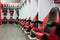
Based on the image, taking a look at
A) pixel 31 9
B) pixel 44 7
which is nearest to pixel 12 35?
pixel 44 7

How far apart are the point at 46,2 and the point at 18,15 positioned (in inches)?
325

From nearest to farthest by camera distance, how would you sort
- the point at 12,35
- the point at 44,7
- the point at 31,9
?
the point at 44,7, the point at 12,35, the point at 31,9

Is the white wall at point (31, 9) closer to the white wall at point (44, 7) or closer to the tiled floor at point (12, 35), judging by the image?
the tiled floor at point (12, 35)

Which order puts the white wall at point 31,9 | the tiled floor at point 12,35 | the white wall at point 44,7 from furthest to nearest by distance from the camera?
the white wall at point 31,9 → the white wall at point 44,7 → the tiled floor at point 12,35

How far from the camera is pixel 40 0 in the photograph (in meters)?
6.79

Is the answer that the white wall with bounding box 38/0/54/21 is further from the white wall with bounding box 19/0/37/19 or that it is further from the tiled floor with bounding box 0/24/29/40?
the white wall with bounding box 19/0/37/19

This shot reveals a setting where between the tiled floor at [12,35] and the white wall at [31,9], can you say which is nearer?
the tiled floor at [12,35]

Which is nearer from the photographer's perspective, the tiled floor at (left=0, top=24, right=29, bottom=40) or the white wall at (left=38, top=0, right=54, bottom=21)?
the tiled floor at (left=0, top=24, right=29, bottom=40)

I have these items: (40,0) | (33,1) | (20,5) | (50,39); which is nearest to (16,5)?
(20,5)

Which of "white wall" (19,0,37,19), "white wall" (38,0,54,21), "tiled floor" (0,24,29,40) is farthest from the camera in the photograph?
"white wall" (19,0,37,19)

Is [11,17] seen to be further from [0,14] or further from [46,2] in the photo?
[46,2]

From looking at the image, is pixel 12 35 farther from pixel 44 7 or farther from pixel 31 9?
pixel 31 9

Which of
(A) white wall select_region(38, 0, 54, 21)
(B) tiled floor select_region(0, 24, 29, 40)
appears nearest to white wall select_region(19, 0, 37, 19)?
(B) tiled floor select_region(0, 24, 29, 40)

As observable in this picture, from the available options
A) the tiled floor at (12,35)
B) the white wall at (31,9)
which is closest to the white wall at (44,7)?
the tiled floor at (12,35)
